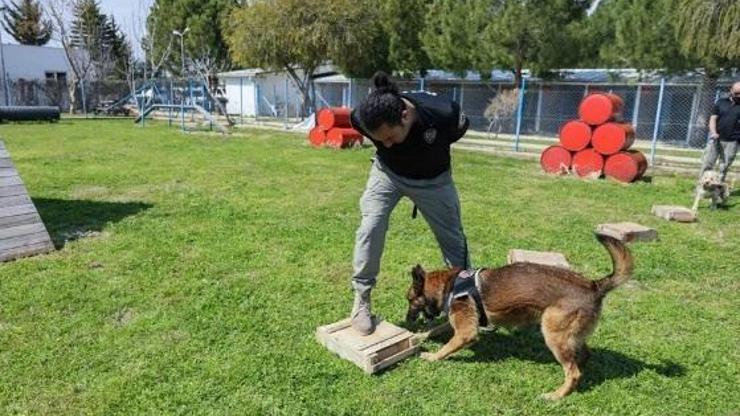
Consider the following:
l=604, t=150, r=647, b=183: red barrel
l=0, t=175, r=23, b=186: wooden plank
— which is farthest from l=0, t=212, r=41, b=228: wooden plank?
l=604, t=150, r=647, b=183: red barrel

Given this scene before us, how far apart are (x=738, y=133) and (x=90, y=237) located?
9.48 meters

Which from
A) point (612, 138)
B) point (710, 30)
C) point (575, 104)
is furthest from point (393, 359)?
point (575, 104)

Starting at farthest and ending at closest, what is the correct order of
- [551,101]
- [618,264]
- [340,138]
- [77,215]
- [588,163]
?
[551,101], [340,138], [588,163], [77,215], [618,264]

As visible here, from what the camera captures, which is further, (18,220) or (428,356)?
(18,220)

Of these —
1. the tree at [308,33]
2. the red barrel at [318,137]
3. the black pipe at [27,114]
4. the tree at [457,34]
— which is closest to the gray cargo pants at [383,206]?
the red barrel at [318,137]

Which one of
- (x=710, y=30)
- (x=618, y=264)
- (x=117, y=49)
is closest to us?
(x=618, y=264)

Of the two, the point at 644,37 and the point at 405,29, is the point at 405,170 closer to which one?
the point at 644,37

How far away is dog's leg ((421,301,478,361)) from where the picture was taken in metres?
3.40

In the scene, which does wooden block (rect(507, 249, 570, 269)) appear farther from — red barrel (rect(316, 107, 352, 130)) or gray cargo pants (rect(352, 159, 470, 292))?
red barrel (rect(316, 107, 352, 130))

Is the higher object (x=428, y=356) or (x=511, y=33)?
(x=511, y=33)

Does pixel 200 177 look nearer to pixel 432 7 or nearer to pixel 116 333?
pixel 116 333

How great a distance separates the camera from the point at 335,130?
1639 centimetres

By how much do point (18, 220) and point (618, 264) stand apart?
18.4 ft

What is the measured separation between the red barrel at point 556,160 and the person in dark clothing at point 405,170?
352 inches
